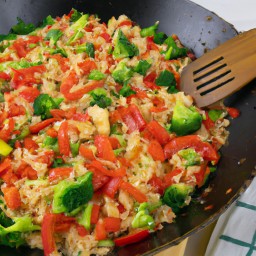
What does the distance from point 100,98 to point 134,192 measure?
72 centimetres

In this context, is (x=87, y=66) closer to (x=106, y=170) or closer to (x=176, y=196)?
(x=106, y=170)

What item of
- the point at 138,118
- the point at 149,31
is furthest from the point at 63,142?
the point at 149,31

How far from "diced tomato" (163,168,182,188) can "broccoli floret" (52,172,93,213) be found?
19.0 inches

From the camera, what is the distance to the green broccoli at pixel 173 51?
3.27 m

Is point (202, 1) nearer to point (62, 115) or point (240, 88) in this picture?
point (240, 88)

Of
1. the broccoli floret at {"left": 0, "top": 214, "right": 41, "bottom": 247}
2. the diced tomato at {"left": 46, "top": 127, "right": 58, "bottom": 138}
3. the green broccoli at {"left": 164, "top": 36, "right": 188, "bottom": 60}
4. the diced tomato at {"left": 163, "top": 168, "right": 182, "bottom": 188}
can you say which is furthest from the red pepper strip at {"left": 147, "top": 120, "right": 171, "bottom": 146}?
the broccoli floret at {"left": 0, "top": 214, "right": 41, "bottom": 247}

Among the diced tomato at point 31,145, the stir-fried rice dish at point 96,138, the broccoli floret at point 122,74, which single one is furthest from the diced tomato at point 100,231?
the broccoli floret at point 122,74

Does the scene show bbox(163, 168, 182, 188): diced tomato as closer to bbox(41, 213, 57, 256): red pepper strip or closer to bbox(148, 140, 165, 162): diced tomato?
bbox(148, 140, 165, 162): diced tomato

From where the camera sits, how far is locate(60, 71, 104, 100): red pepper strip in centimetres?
285

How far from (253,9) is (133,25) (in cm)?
181

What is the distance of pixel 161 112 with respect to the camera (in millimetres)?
2840

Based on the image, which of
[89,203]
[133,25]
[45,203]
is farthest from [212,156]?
[133,25]

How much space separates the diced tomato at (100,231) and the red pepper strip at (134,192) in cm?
22

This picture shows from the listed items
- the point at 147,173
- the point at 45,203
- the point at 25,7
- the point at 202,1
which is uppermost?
the point at 202,1
